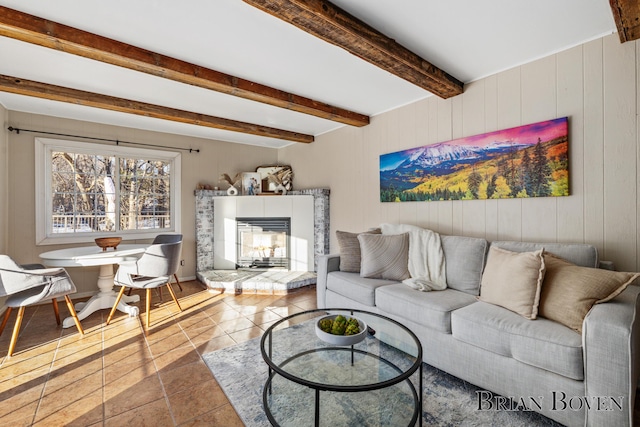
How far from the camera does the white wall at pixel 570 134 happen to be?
200 centimetres

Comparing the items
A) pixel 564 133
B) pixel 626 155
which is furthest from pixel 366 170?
pixel 626 155

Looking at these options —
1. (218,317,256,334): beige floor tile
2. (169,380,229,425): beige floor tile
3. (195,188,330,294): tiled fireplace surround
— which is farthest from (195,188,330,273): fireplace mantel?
(169,380,229,425): beige floor tile

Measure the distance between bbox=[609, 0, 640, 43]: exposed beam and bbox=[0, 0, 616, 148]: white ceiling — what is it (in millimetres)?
130

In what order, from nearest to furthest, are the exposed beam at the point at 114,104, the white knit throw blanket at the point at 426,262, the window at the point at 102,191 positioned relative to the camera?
the white knit throw blanket at the point at 426,262
the exposed beam at the point at 114,104
the window at the point at 102,191

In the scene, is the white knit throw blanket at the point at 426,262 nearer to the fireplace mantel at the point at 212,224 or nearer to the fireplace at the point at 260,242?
the fireplace mantel at the point at 212,224

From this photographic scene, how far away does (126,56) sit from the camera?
2.11 metres

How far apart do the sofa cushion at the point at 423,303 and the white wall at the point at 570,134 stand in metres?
0.88

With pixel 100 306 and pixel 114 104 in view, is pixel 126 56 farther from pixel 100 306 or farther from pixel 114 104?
pixel 100 306

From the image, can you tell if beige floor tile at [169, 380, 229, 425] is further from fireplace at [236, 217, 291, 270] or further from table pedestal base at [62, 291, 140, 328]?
fireplace at [236, 217, 291, 270]

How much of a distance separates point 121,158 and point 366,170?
3.49 metres

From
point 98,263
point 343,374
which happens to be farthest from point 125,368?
A: point 343,374

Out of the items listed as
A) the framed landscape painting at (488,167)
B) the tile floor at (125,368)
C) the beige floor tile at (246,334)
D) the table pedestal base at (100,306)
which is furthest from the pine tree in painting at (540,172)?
the table pedestal base at (100,306)

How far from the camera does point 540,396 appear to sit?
1.58 metres

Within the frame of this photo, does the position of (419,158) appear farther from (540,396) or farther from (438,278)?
(540,396)
